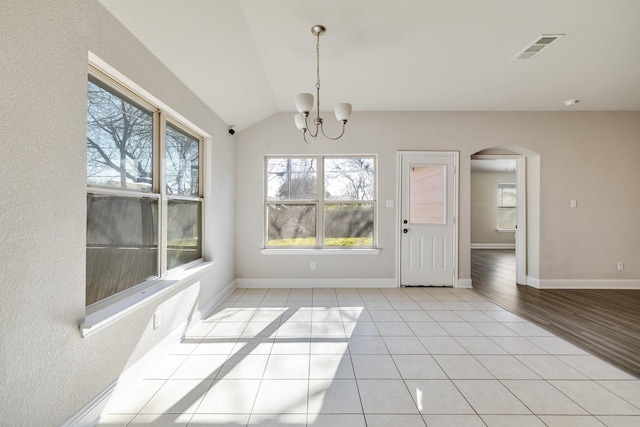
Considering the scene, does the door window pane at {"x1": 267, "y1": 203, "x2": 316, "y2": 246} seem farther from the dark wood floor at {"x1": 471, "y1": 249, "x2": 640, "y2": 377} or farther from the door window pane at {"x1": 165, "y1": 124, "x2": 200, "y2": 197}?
the dark wood floor at {"x1": 471, "y1": 249, "x2": 640, "y2": 377}

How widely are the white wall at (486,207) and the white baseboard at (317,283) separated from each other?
20.9ft

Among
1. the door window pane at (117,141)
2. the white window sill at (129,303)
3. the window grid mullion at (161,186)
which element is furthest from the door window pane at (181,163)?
the white window sill at (129,303)

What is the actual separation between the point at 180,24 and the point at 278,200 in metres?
2.61

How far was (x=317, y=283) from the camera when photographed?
→ 4.16 m

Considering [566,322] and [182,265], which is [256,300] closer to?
[182,265]

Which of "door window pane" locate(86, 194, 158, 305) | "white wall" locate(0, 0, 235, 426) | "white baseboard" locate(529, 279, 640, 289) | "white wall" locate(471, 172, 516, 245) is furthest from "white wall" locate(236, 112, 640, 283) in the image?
"white wall" locate(471, 172, 516, 245)

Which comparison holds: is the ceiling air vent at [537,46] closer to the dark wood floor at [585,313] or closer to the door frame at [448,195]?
the door frame at [448,195]

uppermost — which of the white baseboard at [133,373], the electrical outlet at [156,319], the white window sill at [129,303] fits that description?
the white window sill at [129,303]

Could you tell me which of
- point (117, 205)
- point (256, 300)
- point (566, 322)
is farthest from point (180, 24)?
point (566, 322)

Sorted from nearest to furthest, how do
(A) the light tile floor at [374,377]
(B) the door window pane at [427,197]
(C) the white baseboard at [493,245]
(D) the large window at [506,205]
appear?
(A) the light tile floor at [374,377] → (B) the door window pane at [427,197] → (C) the white baseboard at [493,245] → (D) the large window at [506,205]

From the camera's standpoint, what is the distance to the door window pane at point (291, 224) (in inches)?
167

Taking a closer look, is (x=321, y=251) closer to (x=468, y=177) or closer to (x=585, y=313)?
(x=468, y=177)

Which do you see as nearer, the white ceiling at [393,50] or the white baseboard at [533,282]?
the white ceiling at [393,50]

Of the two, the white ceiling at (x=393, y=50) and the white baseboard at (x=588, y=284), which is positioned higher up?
the white ceiling at (x=393, y=50)
